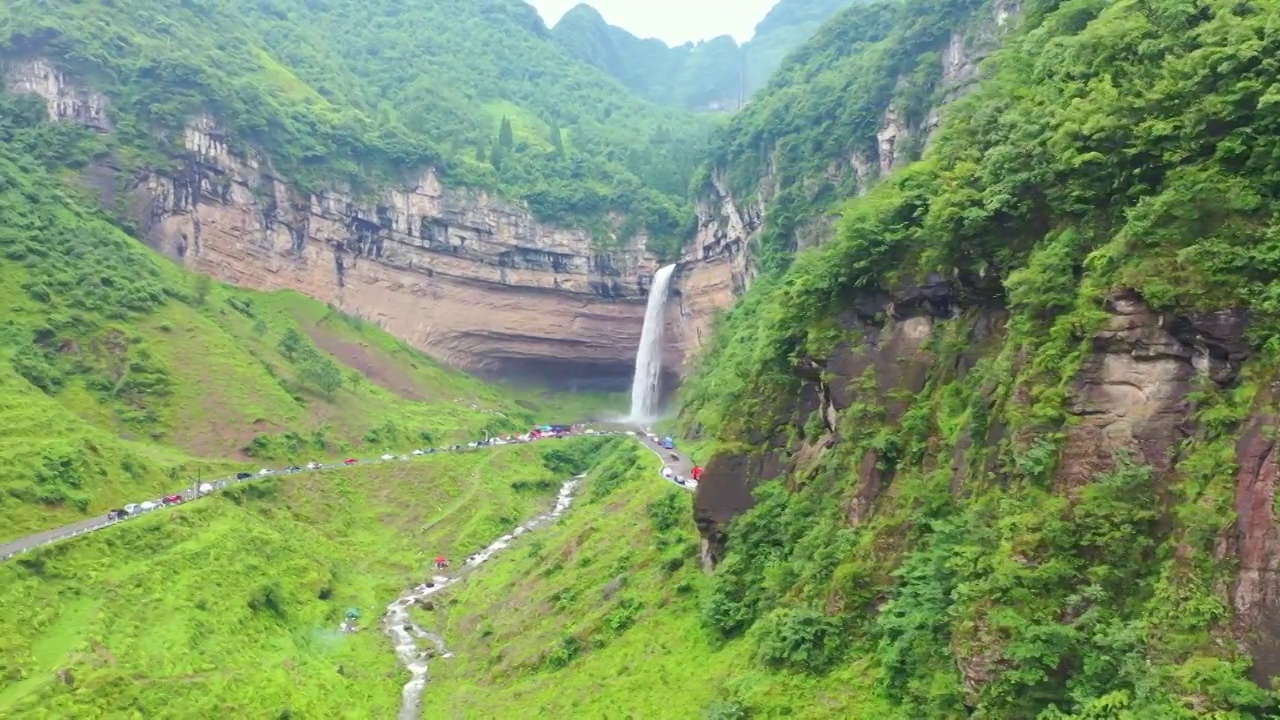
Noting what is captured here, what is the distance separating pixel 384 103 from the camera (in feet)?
382

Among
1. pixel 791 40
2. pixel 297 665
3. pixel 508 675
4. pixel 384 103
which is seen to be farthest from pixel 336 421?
pixel 791 40

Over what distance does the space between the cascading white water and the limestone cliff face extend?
8.30 m

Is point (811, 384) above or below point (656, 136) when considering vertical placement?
below

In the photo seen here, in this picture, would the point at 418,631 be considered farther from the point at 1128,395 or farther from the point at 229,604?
the point at 1128,395

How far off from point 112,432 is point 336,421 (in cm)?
1419

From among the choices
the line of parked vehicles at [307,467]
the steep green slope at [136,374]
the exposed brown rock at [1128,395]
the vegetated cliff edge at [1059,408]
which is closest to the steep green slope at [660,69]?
the steep green slope at [136,374]

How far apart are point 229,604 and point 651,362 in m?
49.4

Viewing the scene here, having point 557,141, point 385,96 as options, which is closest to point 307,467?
point 557,141

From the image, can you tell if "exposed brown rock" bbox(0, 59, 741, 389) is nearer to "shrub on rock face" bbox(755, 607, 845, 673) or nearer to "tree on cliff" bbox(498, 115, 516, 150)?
"tree on cliff" bbox(498, 115, 516, 150)

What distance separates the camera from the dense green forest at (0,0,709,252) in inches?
3152

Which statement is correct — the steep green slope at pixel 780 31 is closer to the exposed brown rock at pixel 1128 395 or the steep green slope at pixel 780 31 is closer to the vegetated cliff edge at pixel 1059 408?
the vegetated cliff edge at pixel 1059 408

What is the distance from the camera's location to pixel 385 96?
120250 mm

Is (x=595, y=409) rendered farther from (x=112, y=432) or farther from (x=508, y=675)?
(x=508, y=675)

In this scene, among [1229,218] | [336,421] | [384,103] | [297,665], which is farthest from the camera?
[384,103]
